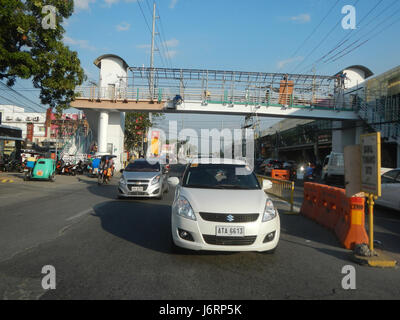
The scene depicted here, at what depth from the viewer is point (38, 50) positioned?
500 inches

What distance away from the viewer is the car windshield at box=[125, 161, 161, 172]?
39.9ft

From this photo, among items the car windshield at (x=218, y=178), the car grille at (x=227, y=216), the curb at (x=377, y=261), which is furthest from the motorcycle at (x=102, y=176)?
the curb at (x=377, y=261)

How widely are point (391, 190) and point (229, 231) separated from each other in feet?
24.4

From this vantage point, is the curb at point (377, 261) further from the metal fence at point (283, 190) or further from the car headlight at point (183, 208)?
the metal fence at point (283, 190)

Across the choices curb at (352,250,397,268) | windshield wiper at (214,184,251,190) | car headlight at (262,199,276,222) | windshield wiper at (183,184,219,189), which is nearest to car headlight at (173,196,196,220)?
windshield wiper at (183,184,219,189)

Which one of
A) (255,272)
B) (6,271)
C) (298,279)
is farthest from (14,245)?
(298,279)

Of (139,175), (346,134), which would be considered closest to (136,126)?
(346,134)

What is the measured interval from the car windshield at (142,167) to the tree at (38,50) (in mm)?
4887

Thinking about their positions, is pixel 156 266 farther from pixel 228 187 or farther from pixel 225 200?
pixel 228 187

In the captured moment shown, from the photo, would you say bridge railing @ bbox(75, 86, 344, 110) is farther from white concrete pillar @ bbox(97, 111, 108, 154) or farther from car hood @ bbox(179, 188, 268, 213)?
Answer: car hood @ bbox(179, 188, 268, 213)

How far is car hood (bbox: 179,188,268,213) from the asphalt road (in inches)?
31.6

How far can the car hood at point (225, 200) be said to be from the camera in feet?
15.0
